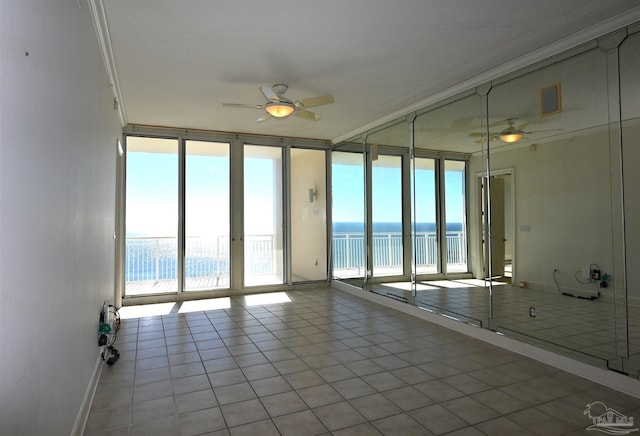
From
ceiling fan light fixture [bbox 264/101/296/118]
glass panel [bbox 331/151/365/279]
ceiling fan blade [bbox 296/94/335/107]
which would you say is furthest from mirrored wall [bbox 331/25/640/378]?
ceiling fan light fixture [bbox 264/101/296/118]

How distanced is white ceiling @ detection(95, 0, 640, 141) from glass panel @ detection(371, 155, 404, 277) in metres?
1.19

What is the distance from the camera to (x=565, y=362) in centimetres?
298

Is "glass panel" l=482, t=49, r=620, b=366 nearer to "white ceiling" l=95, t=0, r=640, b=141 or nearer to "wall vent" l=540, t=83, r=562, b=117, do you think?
"wall vent" l=540, t=83, r=562, b=117

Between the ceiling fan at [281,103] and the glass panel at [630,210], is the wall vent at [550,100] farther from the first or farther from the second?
the ceiling fan at [281,103]

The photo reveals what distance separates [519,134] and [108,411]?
405 centimetres

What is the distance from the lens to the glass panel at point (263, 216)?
21.2ft

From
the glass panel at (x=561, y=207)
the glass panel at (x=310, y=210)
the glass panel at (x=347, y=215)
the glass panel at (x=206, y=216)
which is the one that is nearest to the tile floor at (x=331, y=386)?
the glass panel at (x=561, y=207)

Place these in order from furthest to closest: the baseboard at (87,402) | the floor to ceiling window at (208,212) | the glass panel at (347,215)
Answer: the glass panel at (347,215), the floor to ceiling window at (208,212), the baseboard at (87,402)

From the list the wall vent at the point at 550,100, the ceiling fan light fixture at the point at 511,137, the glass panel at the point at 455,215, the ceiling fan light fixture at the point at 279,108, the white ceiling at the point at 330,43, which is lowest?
the glass panel at the point at 455,215

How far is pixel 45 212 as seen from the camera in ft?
4.86

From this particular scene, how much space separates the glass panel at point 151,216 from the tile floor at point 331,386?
180 cm

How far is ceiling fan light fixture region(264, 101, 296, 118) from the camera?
3.83 metres

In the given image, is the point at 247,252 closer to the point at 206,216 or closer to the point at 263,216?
the point at 263,216

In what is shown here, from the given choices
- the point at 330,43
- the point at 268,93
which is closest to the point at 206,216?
the point at 268,93
